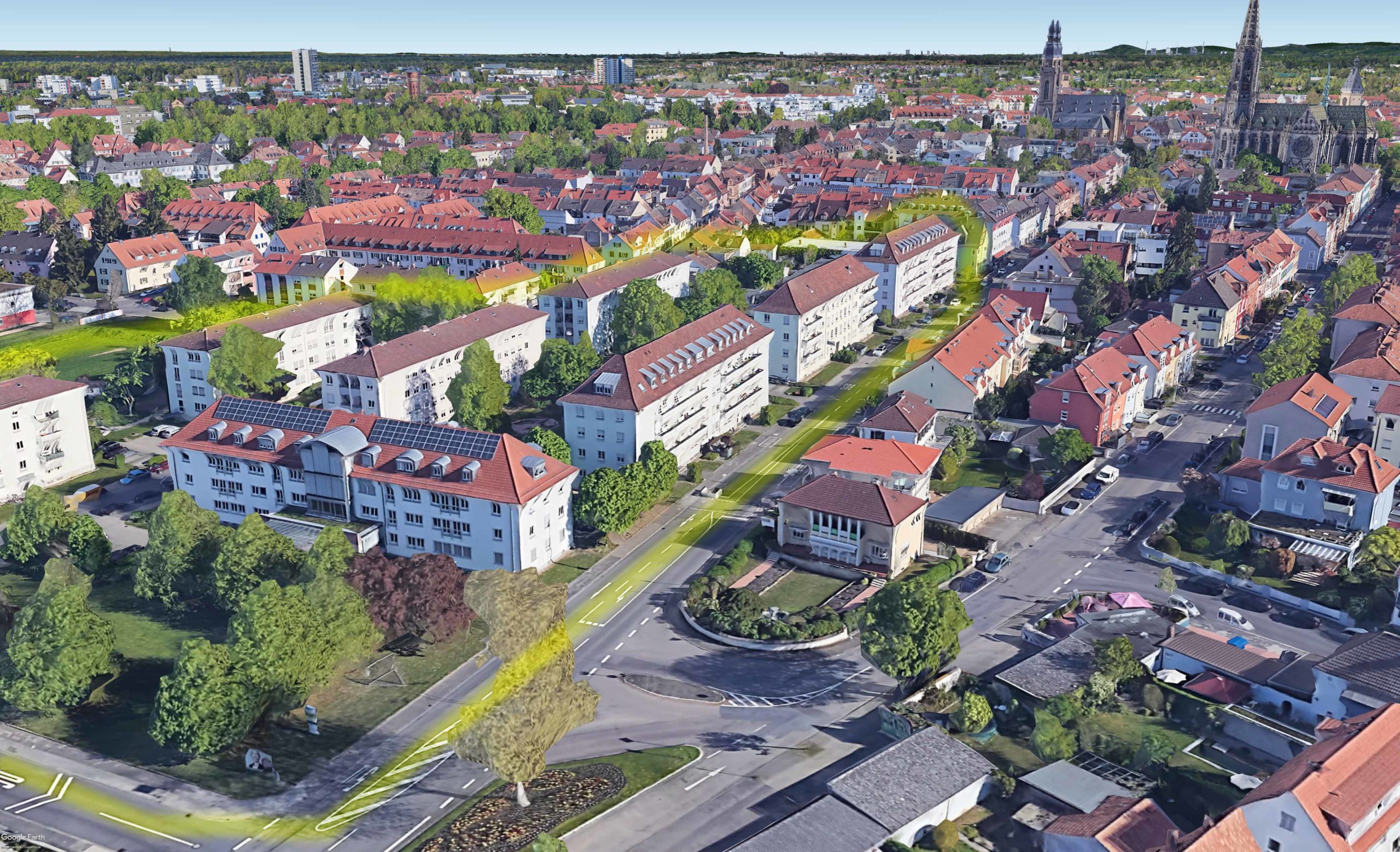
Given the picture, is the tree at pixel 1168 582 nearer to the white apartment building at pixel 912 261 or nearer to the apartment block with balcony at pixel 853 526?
the apartment block with balcony at pixel 853 526

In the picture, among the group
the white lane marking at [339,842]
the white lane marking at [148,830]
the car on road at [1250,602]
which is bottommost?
the white lane marking at [148,830]

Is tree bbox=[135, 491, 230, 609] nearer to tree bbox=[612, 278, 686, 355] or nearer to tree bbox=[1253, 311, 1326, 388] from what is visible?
tree bbox=[612, 278, 686, 355]

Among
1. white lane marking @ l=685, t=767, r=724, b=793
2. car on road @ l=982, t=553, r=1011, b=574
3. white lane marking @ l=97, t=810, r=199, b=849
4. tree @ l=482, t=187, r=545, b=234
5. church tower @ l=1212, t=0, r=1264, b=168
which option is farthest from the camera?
church tower @ l=1212, t=0, r=1264, b=168

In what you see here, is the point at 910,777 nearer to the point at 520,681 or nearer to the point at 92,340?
the point at 520,681

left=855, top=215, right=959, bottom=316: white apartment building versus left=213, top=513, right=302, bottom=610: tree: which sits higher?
left=855, top=215, right=959, bottom=316: white apartment building

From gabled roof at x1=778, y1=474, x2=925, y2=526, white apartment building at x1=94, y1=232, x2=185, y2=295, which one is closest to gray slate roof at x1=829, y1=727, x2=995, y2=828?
gabled roof at x1=778, y1=474, x2=925, y2=526

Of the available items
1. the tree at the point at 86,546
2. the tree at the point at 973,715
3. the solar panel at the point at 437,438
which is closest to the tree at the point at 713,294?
the solar panel at the point at 437,438

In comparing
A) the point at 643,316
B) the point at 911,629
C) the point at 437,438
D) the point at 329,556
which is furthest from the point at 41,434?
the point at 911,629
